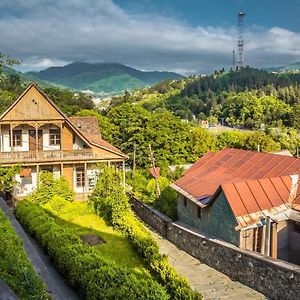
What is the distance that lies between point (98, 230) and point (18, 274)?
555 inches

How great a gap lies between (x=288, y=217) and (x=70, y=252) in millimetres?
8727

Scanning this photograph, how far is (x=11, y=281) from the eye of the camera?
809cm

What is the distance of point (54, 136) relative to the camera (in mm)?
29891

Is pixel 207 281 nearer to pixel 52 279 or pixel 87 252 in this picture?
pixel 87 252

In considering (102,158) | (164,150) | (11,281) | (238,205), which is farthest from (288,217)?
(164,150)

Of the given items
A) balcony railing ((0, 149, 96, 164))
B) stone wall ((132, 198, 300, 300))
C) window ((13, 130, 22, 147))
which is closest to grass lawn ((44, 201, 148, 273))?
stone wall ((132, 198, 300, 300))

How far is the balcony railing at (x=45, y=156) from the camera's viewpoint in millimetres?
28000

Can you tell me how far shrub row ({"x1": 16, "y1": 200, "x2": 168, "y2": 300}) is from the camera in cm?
1029

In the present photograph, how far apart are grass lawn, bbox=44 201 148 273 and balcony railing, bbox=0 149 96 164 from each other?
332 cm

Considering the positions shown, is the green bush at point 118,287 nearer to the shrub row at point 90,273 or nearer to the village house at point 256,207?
the shrub row at point 90,273

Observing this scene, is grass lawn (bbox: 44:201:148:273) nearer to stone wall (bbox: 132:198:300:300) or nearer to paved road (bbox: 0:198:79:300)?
paved road (bbox: 0:198:79:300)

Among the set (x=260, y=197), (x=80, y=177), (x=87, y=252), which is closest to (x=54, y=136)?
(x=80, y=177)

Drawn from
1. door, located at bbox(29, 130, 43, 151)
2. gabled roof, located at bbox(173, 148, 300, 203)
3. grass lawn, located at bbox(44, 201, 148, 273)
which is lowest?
grass lawn, located at bbox(44, 201, 148, 273)

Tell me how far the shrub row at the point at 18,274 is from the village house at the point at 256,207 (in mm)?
8571
